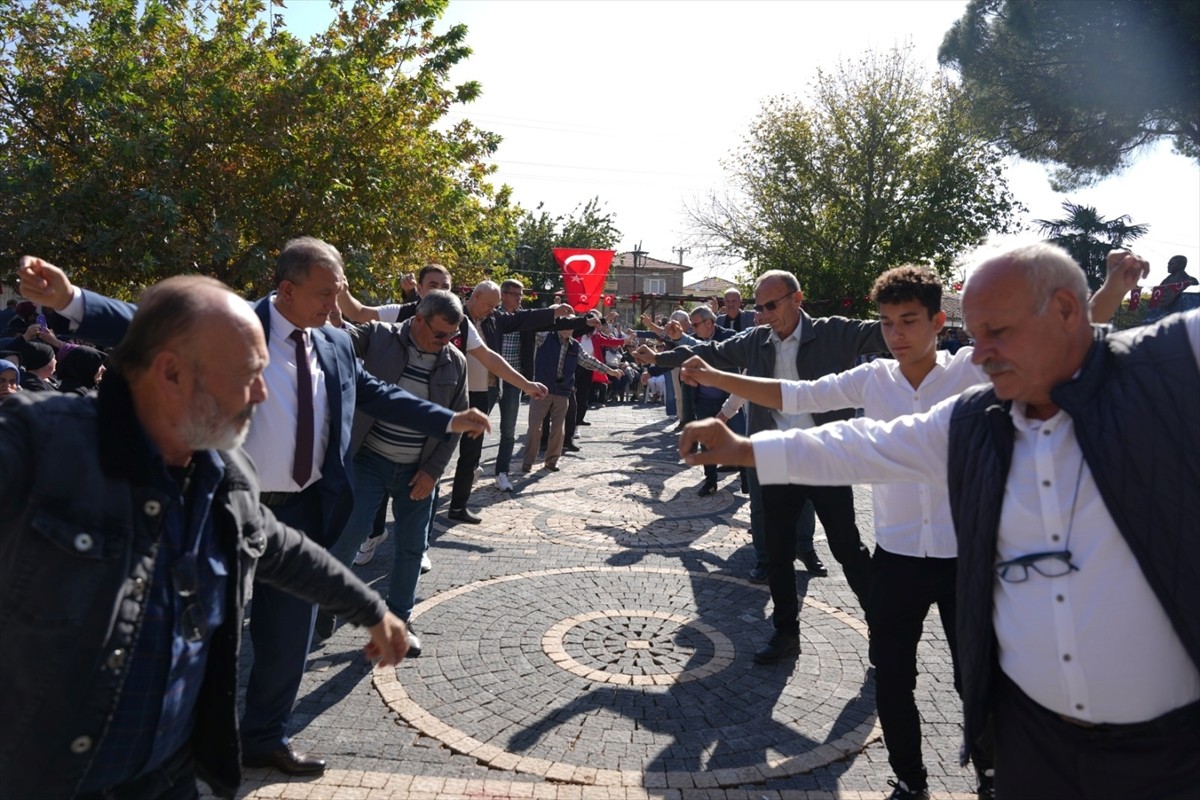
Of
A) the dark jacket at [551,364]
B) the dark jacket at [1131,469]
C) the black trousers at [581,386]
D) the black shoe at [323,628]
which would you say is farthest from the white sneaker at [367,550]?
the black trousers at [581,386]

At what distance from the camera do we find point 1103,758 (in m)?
2.00

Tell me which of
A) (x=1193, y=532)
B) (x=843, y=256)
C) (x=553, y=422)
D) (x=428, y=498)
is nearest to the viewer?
(x=1193, y=532)

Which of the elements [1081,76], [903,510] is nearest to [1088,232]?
[1081,76]

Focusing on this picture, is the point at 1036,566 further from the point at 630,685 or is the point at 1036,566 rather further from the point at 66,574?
the point at 630,685

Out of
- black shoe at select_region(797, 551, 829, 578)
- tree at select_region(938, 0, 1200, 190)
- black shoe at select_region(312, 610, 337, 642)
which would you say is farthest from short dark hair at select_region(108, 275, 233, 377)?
tree at select_region(938, 0, 1200, 190)

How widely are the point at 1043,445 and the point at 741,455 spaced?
808mm

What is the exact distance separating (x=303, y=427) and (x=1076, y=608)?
9.67 ft

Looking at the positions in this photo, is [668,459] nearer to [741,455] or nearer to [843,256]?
[741,455]

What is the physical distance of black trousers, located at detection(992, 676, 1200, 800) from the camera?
1.96 m

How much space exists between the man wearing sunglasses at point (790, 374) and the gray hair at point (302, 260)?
93.9 inches

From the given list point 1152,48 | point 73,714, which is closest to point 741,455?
point 73,714

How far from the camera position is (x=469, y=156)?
57.0 ft

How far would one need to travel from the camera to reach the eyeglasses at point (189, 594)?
1895 millimetres

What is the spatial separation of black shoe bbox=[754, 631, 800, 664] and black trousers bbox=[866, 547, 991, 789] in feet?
4.63
